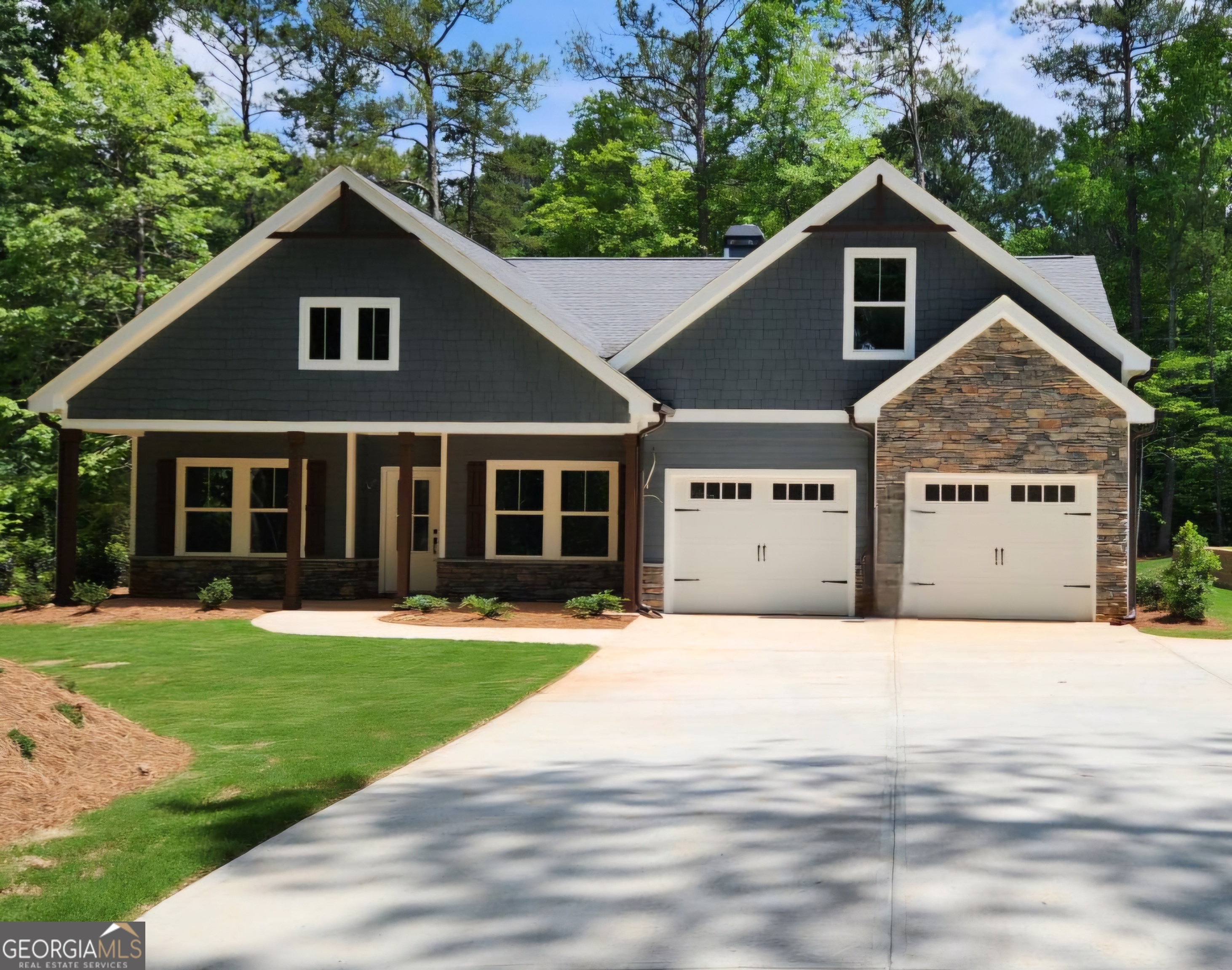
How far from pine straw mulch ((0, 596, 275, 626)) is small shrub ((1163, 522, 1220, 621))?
42.2 ft

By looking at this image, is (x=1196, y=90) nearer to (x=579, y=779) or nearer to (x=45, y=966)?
(x=579, y=779)

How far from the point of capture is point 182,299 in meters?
17.4

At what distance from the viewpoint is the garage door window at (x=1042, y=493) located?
16.7m

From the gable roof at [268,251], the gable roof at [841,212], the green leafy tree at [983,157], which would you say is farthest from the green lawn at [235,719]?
the green leafy tree at [983,157]

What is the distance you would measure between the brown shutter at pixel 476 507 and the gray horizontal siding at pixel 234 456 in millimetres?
2042

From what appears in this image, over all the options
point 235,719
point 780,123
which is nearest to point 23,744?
point 235,719

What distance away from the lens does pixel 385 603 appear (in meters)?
18.6

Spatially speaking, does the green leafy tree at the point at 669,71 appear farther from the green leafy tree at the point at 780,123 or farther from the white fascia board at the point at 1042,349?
the white fascia board at the point at 1042,349

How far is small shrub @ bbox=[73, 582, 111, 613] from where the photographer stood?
1691 cm

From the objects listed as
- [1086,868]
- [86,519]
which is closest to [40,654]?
[1086,868]

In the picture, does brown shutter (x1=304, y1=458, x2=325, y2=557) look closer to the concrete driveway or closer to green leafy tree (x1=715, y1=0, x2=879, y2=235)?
the concrete driveway

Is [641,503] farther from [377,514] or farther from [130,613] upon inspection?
[130,613]

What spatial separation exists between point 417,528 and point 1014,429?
966 centimetres

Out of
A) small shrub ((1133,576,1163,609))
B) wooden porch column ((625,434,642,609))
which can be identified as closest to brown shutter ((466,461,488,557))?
wooden porch column ((625,434,642,609))
